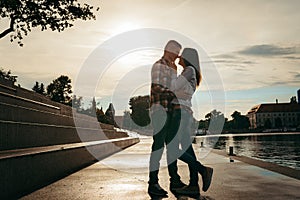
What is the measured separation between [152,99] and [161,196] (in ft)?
4.95

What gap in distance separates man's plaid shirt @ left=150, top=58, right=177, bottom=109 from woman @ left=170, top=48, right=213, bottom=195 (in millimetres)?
106

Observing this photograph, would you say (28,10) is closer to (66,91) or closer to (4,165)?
(4,165)

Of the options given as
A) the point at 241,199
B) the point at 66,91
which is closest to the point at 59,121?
the point at 241,199

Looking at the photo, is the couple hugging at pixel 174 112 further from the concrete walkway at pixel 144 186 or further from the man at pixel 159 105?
the concrete walkway at pixel 144 186

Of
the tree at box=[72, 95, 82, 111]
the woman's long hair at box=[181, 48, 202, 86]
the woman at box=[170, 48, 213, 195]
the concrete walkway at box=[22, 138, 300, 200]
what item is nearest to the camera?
the concrete walkway at box=[22, 138, 300, 200]

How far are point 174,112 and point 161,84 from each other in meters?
0.49

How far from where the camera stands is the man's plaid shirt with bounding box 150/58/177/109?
604 centimetres

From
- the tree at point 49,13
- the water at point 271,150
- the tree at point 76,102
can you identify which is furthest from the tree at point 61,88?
the tree at point 49,13

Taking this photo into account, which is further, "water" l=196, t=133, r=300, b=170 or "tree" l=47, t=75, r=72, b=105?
"tree" l=47, t=75, r=72, b=105

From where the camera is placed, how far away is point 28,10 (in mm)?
17688

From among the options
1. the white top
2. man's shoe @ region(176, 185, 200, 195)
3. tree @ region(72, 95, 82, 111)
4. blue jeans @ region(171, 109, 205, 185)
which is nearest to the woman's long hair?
the white top

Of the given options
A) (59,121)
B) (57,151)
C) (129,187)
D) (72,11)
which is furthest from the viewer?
(72,11)

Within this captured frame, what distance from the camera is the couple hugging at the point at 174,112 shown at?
601 cm

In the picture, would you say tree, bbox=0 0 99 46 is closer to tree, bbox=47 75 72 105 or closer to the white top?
the white top
